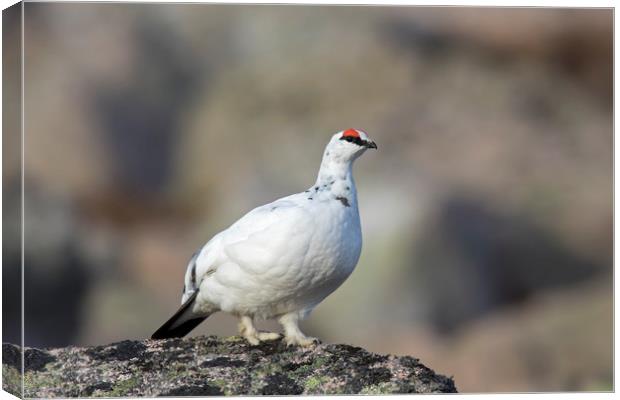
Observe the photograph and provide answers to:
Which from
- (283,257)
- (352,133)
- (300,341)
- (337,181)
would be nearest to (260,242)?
(283,257)

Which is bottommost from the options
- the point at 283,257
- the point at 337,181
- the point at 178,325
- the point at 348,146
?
the point at 178,325

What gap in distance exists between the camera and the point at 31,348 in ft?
20.9

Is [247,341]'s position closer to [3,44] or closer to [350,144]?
[350,144]

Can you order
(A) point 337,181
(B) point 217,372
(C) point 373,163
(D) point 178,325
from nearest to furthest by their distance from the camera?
(A) point 337,181, (B) point 217,372, (D) point 178,325, (C) point 373,163

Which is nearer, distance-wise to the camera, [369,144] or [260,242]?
[260,242]

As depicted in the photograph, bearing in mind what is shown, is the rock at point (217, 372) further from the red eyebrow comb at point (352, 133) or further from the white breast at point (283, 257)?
the red eyebrow comb at point (352, 133)

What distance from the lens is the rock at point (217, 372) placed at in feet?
20.5

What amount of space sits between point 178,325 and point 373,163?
245cm

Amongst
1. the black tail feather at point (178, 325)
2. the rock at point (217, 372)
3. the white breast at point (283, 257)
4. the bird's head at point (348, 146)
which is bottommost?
the rock at point (217, 372)

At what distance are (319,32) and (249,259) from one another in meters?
2.43

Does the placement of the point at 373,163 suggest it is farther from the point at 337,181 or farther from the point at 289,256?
the point at 289,256

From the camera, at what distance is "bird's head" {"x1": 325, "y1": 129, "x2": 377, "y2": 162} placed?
614 centimetres

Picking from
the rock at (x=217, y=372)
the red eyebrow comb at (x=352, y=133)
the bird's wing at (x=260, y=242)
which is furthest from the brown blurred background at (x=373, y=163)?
the bird's wing at (x=260, y=242)

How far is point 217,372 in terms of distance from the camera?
624 centimetres
